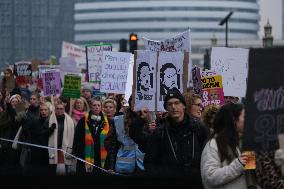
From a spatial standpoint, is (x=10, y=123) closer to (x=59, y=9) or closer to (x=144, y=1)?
(x=59, y=9)

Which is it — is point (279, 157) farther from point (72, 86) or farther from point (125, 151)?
point (72, 86)

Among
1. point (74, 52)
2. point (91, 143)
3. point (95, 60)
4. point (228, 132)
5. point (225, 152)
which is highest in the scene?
point (74, 52)

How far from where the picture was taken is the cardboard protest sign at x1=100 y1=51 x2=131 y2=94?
15711 mm

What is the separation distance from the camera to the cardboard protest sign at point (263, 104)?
667cm

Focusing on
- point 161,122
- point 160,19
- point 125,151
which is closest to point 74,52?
point 125,151

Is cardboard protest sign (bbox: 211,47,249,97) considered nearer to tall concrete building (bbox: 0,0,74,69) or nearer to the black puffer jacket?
the black puffer jacket

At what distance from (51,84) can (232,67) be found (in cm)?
298

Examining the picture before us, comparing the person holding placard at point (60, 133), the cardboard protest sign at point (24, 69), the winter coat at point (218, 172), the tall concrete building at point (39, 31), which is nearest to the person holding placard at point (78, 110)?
the person holding placard at point (60, 133)

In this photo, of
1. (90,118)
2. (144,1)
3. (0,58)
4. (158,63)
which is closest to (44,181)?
(158,63)

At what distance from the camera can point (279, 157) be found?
6.77 meters

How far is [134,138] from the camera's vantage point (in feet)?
33.6

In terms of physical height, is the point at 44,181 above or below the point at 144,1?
below

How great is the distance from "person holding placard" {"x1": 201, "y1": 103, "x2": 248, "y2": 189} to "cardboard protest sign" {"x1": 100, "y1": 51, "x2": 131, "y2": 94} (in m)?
8.29

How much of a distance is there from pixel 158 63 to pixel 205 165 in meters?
4.57
